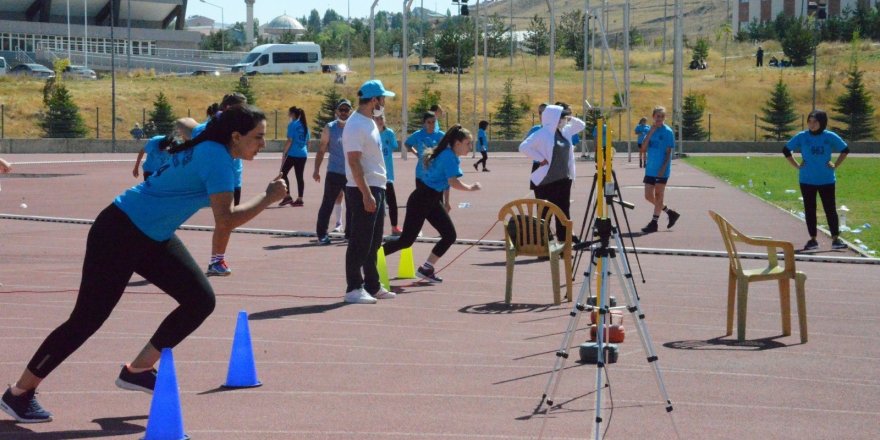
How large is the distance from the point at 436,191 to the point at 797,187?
21.1 m

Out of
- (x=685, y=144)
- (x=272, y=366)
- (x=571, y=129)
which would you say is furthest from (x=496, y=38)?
(x=272, y=366)

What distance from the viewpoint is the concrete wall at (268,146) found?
188 feet

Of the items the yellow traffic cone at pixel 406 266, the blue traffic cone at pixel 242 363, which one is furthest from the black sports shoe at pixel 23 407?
the yellow traffic cone at pixel 406 266

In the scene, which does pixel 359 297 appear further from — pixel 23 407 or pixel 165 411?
pixel 165 411

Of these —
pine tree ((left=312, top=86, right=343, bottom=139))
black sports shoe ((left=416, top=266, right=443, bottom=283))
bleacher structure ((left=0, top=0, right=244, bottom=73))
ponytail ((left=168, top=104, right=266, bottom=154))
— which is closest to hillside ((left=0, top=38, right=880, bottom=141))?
pine tree ((left=312, top=86, right=343, bottom=139))

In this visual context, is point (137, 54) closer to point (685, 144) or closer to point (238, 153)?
point (685, 144)

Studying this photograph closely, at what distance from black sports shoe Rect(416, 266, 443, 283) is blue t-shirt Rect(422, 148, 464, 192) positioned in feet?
2.76

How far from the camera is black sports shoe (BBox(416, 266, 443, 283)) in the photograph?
1280 cm

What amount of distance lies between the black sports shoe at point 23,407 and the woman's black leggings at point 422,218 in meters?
6.52

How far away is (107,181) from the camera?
109 feet

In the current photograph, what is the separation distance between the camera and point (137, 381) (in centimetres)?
710

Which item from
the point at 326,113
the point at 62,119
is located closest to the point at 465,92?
the point at 326,113

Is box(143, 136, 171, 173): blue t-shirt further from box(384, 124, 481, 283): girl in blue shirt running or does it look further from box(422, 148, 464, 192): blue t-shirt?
box(422, 148, 464, 192): blue t-shirt

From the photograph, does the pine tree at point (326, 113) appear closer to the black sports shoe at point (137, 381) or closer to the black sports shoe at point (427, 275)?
the black sports shoe at point (427, 275)
